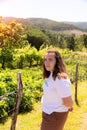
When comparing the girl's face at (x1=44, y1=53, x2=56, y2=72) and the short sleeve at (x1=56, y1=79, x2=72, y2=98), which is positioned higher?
the girl's face at (x1=44, y1=53, x2=56, y2=72)

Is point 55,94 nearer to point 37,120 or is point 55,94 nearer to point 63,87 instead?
point 63,87

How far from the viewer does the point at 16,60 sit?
35719 mm

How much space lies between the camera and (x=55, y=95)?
4969 millimetres

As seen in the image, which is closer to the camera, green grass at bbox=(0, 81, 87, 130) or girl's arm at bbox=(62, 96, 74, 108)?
girl's arm at bbox=(62, 96, 74, 108)

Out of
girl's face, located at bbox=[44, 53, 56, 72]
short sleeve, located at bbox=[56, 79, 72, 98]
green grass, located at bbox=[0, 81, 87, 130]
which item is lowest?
green grass, located at bbox=[0, 81, 87, 130]

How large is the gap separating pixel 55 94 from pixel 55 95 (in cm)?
2

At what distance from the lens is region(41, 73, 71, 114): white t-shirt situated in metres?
4.87

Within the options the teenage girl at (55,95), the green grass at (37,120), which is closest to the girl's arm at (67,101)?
the teenage girl at (55,95)

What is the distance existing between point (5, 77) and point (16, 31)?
3638 centimetres

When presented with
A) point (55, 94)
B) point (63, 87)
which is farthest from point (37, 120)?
point (63, 87)

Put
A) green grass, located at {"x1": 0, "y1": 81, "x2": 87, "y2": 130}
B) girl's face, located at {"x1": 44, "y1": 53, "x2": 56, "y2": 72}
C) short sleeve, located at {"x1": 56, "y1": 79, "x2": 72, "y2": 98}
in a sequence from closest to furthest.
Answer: short sleeve, located at {"x1": 56, "y1": 79, "x2": 72, "y2": 98}
girl's face, located at {"x1": 44, "y1": 53, "x2": 56, "y2": 72}
green grass, located at {"x1": 0, "y1": 81, "x2": 87, "y2": 130}

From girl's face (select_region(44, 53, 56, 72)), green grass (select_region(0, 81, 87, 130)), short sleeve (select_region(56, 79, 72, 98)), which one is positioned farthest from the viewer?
green grass (select_region(0, 81, 87, 130))

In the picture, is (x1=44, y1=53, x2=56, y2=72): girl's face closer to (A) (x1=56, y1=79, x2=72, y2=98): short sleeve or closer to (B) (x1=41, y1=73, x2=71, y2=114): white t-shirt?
(B) (x1=41, y1=73, x2=71, y2=114): white t-shirt

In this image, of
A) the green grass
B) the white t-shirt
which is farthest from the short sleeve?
the green grass
